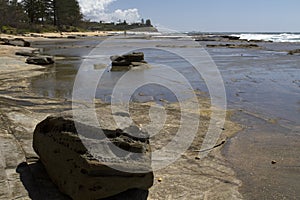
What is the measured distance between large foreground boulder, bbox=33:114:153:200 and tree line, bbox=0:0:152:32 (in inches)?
1996

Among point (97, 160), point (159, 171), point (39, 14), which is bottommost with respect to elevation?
point (159, 171)

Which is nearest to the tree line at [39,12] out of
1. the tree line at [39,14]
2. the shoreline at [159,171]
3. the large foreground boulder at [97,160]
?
the tree line at [39,14]

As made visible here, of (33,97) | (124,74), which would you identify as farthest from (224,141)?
(124,74)

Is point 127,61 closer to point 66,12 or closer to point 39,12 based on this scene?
point 39,12

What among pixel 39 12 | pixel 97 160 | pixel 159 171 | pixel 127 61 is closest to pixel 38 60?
pixel 127 61

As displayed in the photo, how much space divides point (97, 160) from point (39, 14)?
3136 inches

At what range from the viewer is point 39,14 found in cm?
7600

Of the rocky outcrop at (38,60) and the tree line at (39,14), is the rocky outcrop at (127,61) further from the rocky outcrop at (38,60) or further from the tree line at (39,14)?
the tree line at (39,14)

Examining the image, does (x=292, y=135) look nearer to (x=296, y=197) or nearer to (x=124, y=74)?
(x=296, y=197)

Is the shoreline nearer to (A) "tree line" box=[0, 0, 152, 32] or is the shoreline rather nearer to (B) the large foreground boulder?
(B) the large foreground boulder

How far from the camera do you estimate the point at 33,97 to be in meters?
8.38

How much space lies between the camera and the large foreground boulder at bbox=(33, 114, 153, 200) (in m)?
3.28

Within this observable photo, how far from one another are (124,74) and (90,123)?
10320mm

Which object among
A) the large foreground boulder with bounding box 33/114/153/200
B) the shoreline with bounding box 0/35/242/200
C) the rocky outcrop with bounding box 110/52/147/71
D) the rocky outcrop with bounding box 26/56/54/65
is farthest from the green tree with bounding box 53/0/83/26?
the large foreground boulder with bounding box 33/114/153/200
